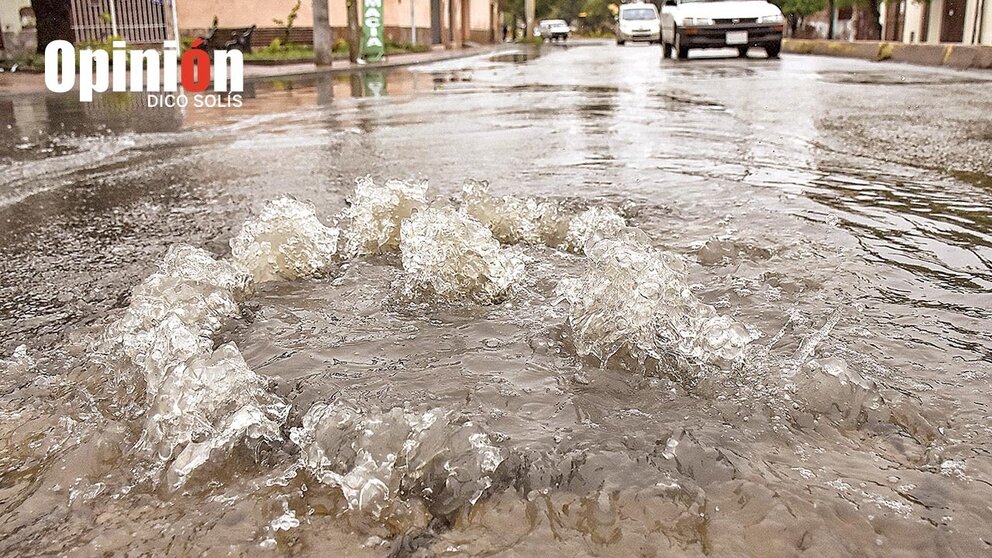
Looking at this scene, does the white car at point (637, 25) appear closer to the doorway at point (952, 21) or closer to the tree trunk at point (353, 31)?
the doorway at point (952, 21)

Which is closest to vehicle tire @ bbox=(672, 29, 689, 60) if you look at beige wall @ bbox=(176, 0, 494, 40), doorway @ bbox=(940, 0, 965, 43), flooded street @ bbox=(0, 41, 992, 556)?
beige wall @ bbox=(176, 0, 494, 40)

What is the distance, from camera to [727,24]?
57.9 feet

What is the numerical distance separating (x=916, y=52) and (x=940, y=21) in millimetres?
16919

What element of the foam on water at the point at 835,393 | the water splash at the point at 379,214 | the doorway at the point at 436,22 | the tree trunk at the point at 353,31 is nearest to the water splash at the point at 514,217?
the water splash at the point at 379,214

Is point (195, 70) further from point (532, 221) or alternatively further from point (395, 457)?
point (395, 457)

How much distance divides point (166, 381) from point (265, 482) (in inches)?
15.8

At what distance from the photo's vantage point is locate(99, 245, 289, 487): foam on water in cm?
161

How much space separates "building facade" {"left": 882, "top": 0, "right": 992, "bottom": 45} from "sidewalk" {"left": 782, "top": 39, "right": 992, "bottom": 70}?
139 inches

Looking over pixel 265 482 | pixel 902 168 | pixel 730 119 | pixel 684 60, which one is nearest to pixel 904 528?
pixel 265 482

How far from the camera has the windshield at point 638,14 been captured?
130 ft

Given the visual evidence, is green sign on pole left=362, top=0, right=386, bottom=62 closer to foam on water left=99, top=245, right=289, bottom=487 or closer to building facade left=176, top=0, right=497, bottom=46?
building facade left=176, top=0, right=497, bottom=46

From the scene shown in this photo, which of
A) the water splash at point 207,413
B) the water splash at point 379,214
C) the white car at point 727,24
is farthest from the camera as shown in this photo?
the white car at point 727,24

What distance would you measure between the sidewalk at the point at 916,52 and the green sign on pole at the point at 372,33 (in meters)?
12.2

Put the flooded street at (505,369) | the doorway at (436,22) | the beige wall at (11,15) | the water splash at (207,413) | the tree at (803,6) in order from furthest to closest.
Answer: the tree at (803,6), the doorway at (436,22), the beige wall at (11,15), the water splash at (207,413), the flooded street at (505,369)
